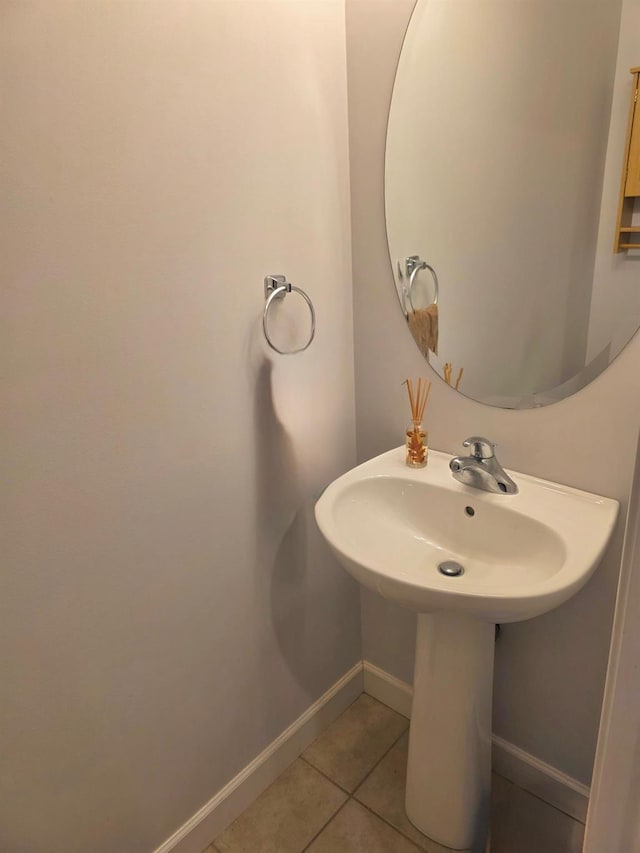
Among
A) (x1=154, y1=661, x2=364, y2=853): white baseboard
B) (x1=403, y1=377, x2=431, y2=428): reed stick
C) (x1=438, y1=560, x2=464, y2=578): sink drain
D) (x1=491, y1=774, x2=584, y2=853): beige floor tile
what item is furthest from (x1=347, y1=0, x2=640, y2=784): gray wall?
(x1=154, y1=661, x2=364, y2=853): white baseboard

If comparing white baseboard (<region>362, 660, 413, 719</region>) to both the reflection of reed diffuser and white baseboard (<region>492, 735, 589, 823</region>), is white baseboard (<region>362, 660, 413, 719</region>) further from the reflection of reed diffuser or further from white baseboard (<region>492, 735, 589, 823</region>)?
the reflection of reed diffuser

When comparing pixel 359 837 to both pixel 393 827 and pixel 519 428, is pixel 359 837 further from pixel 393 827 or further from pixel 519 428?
pixel 519 428

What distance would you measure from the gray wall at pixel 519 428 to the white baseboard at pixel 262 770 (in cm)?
49

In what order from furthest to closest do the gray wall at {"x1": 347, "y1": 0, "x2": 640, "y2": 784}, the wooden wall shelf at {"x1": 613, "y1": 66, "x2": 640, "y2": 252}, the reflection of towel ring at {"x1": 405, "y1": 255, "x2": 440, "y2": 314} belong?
the reflection of towel ring at {"x1": 405, "y1": 255, "x2": 440, "y2": 314} < the gray wall at {"x1": 347, "y1": 0, "x2": 640, "y2": 784} < the wooden wall shelf at {"x1": 613, "y1": 66, "x2": 640, "y2": 252}

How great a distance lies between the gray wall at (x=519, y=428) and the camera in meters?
1.10

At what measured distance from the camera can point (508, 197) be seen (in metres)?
1.14

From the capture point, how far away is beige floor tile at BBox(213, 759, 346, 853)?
1337mm

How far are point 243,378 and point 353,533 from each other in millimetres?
422

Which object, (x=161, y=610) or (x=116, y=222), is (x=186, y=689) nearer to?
(x=161, y=610)

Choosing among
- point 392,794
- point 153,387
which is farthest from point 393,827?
point 153,387

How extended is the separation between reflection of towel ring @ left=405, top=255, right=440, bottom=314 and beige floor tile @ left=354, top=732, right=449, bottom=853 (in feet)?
4.16

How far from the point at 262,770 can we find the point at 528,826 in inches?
27.2

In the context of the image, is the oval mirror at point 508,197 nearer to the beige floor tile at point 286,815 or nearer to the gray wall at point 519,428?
the gray wall at point 519,428

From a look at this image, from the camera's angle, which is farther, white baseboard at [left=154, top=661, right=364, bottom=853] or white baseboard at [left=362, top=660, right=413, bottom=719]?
white baseboard at [left=362, top=660, right=413, bottom=719]
